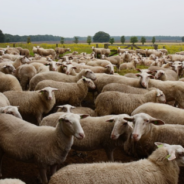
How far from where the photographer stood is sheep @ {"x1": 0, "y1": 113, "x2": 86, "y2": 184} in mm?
3732

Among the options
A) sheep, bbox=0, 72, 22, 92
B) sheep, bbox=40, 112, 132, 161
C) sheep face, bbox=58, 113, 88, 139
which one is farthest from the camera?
sheep, bbox=0, 72, 22, 92

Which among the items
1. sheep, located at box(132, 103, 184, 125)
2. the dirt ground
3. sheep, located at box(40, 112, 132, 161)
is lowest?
the dirt ground

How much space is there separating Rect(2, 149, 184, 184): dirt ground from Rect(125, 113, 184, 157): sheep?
1.91 ft

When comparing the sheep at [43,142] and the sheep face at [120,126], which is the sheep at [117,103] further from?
the sheep at [43,142]

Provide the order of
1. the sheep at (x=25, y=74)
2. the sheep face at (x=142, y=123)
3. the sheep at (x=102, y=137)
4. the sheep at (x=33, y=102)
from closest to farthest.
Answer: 1. the sheep face at (x=142, y=123)
2. the sheep at (x=102, y=137)
3. the sheep at (x=33, y=102)
4. the sheep at (x=25, y=74)

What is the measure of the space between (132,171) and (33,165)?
2.43m

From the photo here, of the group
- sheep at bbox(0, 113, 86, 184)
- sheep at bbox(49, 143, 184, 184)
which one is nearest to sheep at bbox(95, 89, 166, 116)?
sheep at bbox(0, 113, 86, 184)

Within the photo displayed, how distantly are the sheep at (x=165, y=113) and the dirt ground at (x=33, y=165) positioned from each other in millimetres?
1075

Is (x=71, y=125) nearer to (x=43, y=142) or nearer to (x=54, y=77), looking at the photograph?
(x=43, y=142)

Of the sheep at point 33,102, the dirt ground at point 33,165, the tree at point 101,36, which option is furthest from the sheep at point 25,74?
the tree at point 101,36

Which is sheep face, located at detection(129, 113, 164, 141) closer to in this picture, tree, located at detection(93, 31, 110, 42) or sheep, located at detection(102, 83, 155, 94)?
sheep, located at detection(102, 83, 155, 94)

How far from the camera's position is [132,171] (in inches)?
115

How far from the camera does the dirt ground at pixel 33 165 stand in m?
4.18

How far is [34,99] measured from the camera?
241 inches
